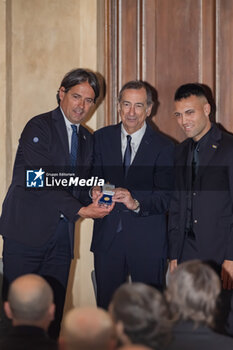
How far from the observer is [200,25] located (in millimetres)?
3906

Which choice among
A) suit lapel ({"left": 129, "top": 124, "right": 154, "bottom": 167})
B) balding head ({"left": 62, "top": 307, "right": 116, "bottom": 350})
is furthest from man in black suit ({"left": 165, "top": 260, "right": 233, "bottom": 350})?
suit lapel ({"left": 129, "top": 124, "right": 154, "bottom": 167})

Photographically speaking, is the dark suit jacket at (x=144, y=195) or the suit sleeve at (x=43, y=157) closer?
the suit sleeve at (x=43, y=157)

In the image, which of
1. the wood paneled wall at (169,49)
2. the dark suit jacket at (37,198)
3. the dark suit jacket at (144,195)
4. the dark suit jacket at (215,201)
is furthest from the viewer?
the wood paneled wall at (169,49)

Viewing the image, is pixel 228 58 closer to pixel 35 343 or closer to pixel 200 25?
pixel 200 25

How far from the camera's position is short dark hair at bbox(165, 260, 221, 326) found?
1943 millimetres

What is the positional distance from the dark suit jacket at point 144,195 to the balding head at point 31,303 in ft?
4.85

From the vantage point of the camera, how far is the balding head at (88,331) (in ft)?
5.10

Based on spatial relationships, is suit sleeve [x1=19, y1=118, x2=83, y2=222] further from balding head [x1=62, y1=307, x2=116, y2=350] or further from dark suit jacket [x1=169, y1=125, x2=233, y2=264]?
balding head [x1=62, y1=307, x2=116, y2=350]

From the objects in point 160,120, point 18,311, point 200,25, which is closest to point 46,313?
point 18,311

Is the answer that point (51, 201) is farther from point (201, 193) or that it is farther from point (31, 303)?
point (31, 303)

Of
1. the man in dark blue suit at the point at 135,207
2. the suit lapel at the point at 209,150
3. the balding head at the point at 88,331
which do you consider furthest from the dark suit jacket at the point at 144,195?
the balding head at the point at 88,331

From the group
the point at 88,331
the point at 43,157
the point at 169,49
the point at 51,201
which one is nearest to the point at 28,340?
the point at 88,331

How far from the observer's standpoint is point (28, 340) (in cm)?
176

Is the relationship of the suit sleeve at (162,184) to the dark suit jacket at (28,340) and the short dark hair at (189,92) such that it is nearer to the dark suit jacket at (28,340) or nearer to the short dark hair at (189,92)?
the short dark hair at (189,92)
